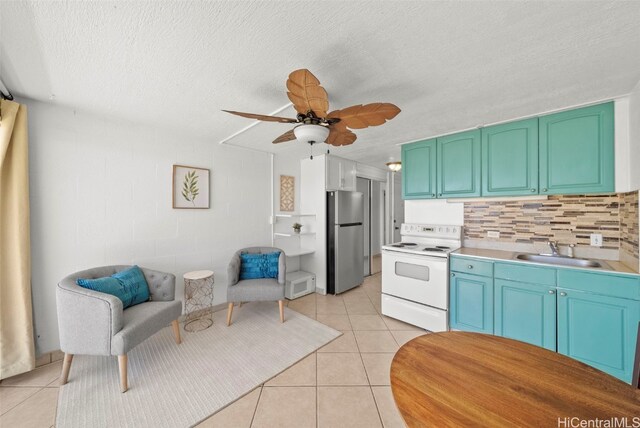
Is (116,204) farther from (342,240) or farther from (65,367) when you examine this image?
(342,240)

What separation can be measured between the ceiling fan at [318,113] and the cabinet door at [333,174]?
198 cm

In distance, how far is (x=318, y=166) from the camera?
3.80 metres

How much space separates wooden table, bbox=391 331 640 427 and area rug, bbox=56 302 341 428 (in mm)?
1464

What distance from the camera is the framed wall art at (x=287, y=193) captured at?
3857mm

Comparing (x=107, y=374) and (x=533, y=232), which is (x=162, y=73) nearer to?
(x=107, y=374)

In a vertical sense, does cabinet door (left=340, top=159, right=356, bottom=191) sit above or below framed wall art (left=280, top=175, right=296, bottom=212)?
above

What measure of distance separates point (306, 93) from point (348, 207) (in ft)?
8.37

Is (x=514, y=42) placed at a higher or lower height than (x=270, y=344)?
higher

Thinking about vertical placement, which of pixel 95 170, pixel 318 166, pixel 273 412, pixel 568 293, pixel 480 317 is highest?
pixel 318 166

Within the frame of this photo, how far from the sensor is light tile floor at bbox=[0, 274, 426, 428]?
148 cm

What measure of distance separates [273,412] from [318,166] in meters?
3.10

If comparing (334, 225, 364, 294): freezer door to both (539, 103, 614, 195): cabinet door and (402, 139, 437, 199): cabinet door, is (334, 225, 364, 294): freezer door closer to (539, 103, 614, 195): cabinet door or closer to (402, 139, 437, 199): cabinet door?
(402, 139, 437, 199): cabinet door

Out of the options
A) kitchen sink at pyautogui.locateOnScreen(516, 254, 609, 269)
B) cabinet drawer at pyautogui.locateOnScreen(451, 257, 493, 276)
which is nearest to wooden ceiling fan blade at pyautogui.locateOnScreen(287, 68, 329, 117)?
cabinet drawer at pyautogui.locateOnScreen(451, 257, 493, 276)

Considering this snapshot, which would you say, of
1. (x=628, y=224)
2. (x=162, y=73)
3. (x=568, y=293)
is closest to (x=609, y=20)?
(x=628, y=224)
